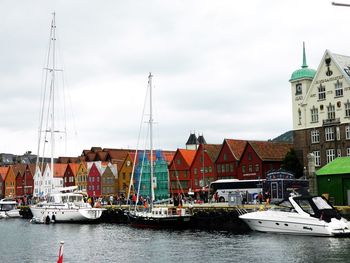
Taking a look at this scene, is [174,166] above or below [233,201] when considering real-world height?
above

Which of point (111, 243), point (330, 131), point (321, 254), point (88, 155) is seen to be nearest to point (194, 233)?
point (111, 243)

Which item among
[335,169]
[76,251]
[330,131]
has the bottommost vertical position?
[76,251]

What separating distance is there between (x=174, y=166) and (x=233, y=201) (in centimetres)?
4796

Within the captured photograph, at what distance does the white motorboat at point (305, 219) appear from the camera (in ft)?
147

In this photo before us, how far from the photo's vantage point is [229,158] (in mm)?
99438

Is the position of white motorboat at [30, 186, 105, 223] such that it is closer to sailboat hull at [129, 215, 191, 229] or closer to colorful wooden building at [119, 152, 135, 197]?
sailboat hull at [129, 215, 191, 229]

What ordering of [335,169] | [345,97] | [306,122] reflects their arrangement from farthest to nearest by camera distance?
[306,122], [345,97], [335,169]

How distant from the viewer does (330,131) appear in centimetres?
8006

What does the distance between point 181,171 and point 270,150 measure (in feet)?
71.3

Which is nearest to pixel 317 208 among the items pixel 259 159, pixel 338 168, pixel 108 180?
pixel 338 168

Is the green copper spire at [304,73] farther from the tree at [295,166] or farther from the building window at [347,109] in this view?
the tree at [295,166]

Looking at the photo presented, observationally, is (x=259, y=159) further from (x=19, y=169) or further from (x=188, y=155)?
(x=19, y=169)

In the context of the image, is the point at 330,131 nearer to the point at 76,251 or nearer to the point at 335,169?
the point at 335,169

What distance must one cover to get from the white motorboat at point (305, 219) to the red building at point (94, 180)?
79805 mm
